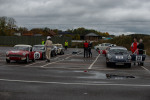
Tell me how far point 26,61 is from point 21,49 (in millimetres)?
1229

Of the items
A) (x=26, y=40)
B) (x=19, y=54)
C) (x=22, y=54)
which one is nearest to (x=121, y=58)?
(x=22, y=54)

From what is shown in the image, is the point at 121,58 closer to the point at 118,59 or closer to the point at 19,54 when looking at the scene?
the point at 118,59

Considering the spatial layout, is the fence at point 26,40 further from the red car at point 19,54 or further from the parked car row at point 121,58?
the parked car row at point 121,58

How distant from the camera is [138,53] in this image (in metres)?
17.0

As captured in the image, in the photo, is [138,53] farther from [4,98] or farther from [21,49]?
[4,98]

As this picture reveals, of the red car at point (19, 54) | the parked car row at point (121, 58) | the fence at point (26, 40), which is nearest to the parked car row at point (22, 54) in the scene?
the red car at point (19, 54)

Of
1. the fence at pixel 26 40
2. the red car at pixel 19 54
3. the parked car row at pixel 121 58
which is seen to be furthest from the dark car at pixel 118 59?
the fence at pixel 26 40

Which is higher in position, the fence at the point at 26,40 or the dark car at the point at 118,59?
the fence at the point at 26,40

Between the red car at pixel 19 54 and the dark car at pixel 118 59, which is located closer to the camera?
the dark car at pixel 118 59

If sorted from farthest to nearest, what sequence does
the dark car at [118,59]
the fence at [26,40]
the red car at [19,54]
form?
the fence at [26,40] → the red car at [19,54] → the dark car at [118,59]

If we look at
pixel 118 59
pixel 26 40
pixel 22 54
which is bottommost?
pixel 118 59

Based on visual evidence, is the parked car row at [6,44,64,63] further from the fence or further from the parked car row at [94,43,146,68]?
→ the fence

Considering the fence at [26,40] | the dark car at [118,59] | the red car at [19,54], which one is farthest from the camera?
the fence at [26,40]

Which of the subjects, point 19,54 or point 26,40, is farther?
point 26,40
